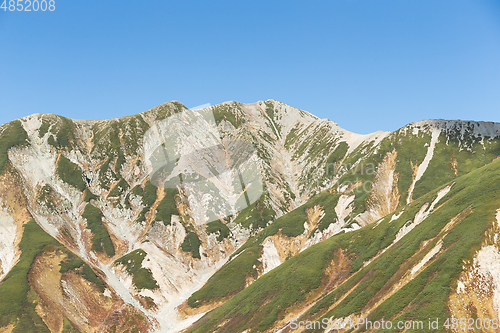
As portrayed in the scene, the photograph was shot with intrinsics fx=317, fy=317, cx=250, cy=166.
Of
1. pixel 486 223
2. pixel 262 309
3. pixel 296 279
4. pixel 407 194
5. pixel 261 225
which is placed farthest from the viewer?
pixel 261 225

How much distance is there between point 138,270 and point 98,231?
112 ft

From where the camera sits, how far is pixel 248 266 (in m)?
120

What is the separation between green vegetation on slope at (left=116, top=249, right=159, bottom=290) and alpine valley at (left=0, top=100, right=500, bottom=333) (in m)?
0.46

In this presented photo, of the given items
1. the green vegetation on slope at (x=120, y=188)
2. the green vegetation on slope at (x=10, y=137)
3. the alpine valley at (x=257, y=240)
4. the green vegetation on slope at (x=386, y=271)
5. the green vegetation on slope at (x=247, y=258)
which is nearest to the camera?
the green vegetation on slope at (x=386, y=271)

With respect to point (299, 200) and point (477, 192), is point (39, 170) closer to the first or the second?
point (299, 200)

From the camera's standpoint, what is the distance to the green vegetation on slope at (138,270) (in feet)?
376

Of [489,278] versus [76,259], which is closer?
[489,278]

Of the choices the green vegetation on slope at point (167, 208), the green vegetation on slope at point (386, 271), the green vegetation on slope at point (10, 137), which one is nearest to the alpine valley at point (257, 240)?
the green vegetation on slope at point (386, 271)

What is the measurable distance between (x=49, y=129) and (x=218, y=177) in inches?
4064

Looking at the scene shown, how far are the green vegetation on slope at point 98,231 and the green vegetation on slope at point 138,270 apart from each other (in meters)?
10.7

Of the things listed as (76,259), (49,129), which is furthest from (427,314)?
(49,129)

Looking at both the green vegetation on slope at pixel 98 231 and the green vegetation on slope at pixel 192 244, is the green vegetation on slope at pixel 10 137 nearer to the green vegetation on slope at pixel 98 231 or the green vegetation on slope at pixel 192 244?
the green vegetation on slope at pixel 98 231

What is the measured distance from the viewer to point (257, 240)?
13662 centimetres

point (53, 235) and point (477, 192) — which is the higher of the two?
point (53, 235)
